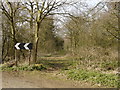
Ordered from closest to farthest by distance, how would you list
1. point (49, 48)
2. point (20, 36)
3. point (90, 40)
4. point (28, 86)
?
point (28, 86) < point (20, 36) < point (90, 40) < point (49, 48)

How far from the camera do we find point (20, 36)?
15141 millimetres

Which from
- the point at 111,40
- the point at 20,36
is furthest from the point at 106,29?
the point at 20,36

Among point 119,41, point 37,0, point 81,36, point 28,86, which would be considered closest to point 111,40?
point 119,41

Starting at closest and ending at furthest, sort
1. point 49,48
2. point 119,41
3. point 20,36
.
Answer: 1. point 119,41
2. point 20,36
3. point 49,48

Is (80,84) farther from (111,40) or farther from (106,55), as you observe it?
(111,40)

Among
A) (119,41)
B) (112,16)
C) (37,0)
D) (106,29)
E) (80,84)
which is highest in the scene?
(37,0)

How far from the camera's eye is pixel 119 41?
44.3 ft

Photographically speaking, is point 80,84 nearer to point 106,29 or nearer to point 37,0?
point 37,0

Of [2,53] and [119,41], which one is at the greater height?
[119,41]

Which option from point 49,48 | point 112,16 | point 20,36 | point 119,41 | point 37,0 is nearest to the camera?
point 37,0

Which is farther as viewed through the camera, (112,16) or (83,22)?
(112,16)

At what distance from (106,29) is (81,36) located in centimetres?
370

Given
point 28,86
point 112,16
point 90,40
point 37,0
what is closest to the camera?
point 28,86

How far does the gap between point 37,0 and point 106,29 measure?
23.1 ft
